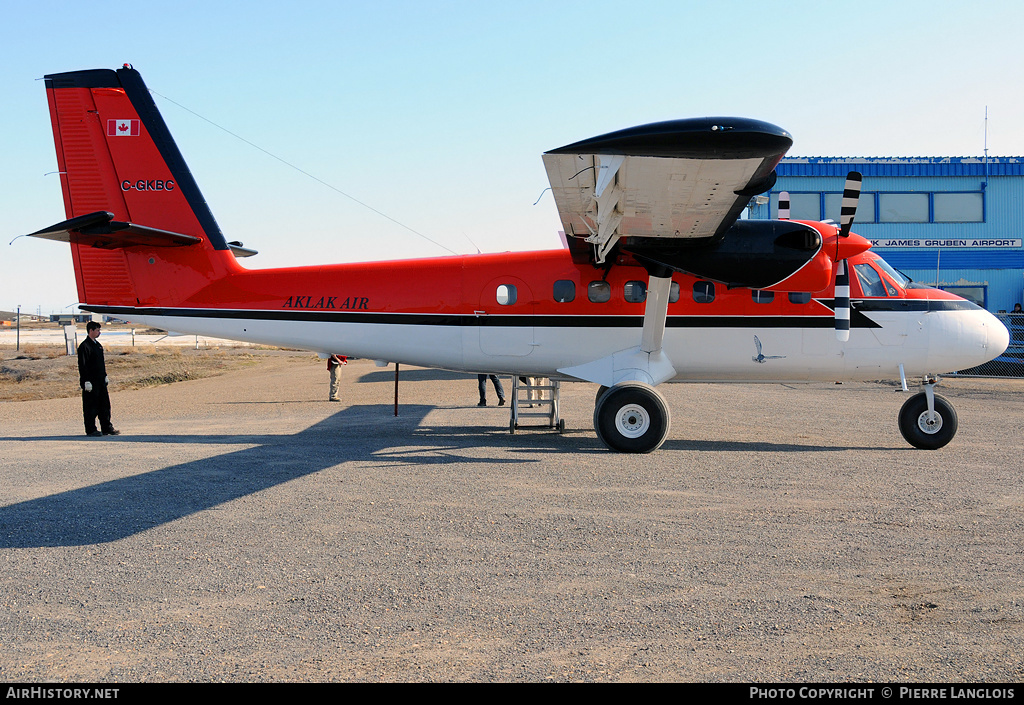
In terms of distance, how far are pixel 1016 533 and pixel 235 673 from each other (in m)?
6.07

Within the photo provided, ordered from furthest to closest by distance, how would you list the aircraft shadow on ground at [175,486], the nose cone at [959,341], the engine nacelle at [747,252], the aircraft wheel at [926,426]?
1. the nose cone at [959,341]
2. the aircraft wheel at [926,426]
3. the engine nacelle at [747,252]
4. the aircraft shadow on ground at [175,486]

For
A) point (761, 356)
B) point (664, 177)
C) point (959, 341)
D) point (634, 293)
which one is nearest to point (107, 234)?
point (634, 293)

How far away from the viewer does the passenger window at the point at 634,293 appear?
11.9m

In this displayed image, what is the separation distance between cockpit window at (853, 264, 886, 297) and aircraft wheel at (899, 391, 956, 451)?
1.67m

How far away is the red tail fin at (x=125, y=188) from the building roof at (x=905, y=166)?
25573 mm

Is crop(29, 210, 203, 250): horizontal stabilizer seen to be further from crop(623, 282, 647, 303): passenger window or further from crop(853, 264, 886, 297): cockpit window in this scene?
crop(853, 264, 886, 297): cockpit window

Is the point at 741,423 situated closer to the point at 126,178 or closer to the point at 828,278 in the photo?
the point at 828,278

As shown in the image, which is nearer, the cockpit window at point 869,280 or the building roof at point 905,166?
the cockpit window at point 869,280

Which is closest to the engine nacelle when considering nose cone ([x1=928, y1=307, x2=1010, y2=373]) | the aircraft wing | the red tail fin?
the aircraft wing

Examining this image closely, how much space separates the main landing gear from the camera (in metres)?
11.1

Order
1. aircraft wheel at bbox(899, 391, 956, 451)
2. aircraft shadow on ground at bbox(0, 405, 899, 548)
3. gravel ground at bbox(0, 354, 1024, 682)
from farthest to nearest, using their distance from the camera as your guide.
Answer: aircraft wheel at bbox(899, 391, 956, 451) < aircraft shadow on ground at bbox(0, 405, 899, 548) < gravel ground at bbox(0, 354, 1024, 682)

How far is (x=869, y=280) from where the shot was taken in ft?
38.3

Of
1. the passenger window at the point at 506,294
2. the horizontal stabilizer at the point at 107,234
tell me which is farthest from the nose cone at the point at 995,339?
the horizontal stabilizer at the point at 107,234

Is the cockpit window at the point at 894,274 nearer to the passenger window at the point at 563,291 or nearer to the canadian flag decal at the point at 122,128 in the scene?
the passenger window at the point at 563,291
